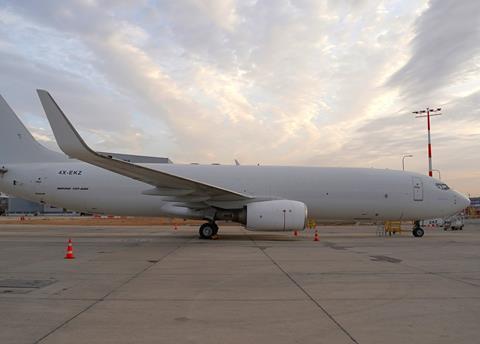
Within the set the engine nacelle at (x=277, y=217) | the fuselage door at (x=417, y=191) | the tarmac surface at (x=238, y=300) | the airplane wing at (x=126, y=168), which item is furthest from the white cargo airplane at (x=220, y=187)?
the tarmac surface at (x=238, y=300)

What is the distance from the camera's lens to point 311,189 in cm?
1903

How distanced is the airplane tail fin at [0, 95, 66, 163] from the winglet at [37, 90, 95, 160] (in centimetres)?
→ 770

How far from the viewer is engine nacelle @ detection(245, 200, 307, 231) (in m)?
16.4

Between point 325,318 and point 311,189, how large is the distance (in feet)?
46.4

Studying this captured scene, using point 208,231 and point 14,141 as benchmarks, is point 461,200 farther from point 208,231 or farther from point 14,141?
point 14,141

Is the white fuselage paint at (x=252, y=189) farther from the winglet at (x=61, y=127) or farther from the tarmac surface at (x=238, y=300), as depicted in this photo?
the tarmac surface at (x=238, y=300)

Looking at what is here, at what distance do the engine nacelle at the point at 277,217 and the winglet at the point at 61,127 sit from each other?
6.60m

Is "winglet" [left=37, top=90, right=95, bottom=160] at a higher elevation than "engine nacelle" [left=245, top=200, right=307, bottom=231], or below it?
higher

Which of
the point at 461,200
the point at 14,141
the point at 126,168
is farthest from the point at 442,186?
the point at 14,141

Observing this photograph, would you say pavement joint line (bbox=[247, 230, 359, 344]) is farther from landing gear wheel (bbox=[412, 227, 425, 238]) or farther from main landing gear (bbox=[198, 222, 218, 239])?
landing gear wheel (bbox=[412, 227, 425, 238])

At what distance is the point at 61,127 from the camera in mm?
12961

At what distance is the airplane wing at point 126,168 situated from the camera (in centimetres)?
→ 1293

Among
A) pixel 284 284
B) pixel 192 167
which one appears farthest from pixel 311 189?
pixel 284 284

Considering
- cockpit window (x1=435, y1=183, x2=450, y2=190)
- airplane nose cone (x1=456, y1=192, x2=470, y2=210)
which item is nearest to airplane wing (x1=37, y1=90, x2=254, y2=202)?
cockpit window (x1=435, y1=183, x2=450, y2=190)
